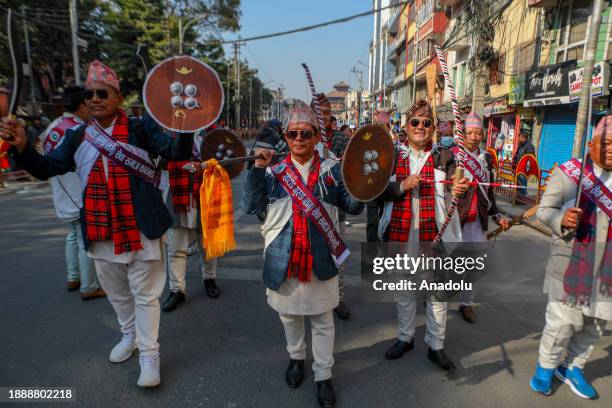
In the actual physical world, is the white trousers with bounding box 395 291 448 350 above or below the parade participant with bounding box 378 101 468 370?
below

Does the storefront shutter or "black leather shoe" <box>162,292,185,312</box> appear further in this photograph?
the storefront shutter

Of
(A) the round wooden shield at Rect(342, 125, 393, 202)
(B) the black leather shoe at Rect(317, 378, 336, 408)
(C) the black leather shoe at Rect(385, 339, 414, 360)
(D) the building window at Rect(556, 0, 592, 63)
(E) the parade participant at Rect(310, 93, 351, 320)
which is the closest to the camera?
(A) the round wooden shield at Rect(342, 125, 393, 202)

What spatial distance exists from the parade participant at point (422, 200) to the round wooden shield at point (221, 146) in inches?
60.9

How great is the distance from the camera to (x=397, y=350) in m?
3.08

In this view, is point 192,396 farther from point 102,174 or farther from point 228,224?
point 102,174

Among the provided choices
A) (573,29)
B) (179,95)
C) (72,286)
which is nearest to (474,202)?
(179,95)

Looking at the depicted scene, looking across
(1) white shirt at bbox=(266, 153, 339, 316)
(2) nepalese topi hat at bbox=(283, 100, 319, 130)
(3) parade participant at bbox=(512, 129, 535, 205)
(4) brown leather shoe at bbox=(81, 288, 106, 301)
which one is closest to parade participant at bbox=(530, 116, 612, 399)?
(1) white shirt at bbox=(266, 153, 339, 316)

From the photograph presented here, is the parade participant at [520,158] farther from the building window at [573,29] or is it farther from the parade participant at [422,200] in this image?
the parade participant at [422,200]

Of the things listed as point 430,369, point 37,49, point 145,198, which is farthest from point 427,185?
point 37,49

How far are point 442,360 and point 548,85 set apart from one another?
12.4 meters

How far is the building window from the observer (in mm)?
11430

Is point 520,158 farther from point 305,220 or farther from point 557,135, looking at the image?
point 305,220

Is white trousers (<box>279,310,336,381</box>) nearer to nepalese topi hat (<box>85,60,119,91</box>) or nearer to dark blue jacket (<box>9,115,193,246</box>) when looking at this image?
dark blue jacket (<box>9,115,193,246</box>)

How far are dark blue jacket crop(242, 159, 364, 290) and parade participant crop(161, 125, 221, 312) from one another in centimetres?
143
